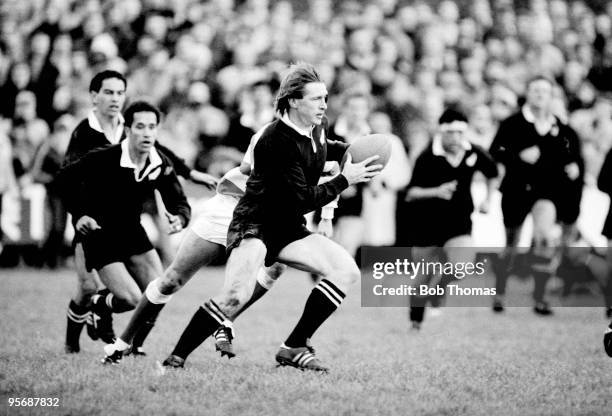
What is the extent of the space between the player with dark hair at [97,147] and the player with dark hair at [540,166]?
4.45 metres

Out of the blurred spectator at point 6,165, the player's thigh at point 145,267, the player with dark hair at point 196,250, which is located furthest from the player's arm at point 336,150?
the blurred spectator at point 6,165

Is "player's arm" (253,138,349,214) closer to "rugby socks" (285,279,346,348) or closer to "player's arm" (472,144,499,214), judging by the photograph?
"rugby socks" (285,279,346,348)

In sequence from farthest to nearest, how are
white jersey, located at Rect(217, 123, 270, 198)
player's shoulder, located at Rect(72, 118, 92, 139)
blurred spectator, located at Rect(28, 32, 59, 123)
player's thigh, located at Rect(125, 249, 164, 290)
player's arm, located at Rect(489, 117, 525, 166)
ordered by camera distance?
blurred spectator, located at Rect(28, 32, 59, 123), player's arm, located at Rect(489, 117, 525, 166), player's shoulder, located at Rect(72, 118, 92, 139), player's thigh, located at Rect(125, 249, 164, 290), white jersey, located at Rect(217, 123, 270, 198)

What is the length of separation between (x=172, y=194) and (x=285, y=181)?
1498 millimetres

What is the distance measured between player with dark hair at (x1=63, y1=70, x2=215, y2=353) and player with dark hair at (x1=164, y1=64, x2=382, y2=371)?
3.87ft

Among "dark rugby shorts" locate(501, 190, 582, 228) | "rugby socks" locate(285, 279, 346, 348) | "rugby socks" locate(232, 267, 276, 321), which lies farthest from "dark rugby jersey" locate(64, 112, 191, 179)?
"dark rugby shorts" locate(501, 190, 582, 228)

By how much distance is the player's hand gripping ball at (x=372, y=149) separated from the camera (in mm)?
6246

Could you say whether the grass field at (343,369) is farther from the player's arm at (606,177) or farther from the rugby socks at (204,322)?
the player's arm at (606,177)

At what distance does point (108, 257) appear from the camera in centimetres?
692

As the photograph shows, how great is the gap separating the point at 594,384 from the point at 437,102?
879 centimetres

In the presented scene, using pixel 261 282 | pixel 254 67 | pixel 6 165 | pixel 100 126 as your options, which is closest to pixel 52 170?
pixel 6 165

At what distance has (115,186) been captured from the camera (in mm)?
6844

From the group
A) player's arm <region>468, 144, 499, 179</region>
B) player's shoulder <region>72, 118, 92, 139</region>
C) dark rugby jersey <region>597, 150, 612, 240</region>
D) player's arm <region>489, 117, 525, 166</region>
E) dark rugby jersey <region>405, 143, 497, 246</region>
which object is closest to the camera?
player's shoulder <region>72, 118, 92, 139</region>

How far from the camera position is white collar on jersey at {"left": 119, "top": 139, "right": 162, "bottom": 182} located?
6.79 m
